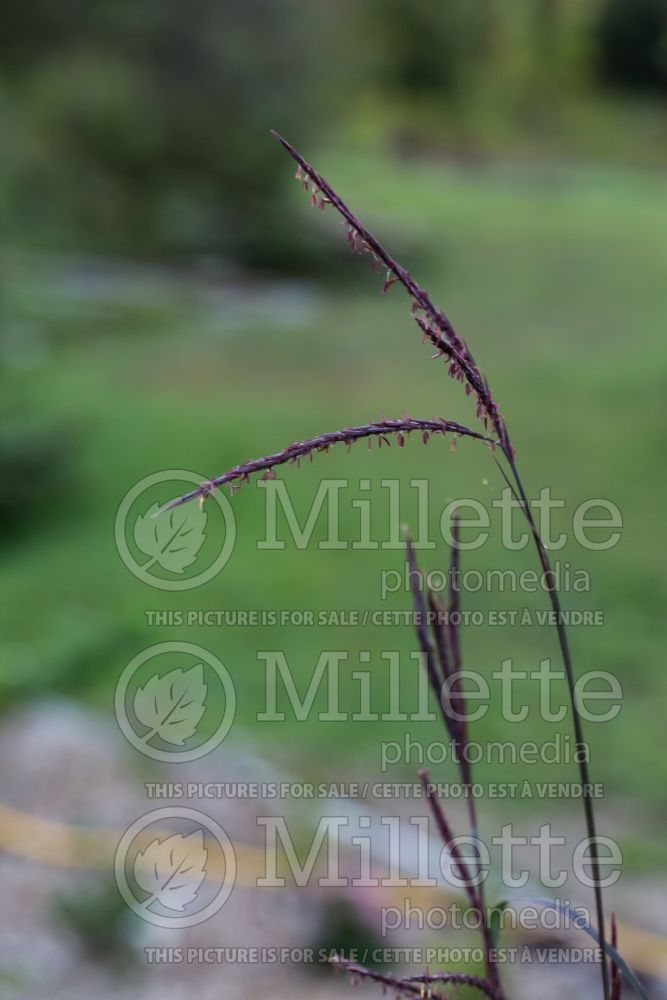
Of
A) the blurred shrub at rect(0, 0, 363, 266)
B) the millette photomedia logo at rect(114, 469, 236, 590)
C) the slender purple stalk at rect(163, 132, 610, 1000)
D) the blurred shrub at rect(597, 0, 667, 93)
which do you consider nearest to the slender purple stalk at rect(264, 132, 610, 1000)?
the slender purple stalk at rect(163, 132, 610, 1000)

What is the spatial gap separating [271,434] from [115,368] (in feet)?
5.92

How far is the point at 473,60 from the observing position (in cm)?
1855

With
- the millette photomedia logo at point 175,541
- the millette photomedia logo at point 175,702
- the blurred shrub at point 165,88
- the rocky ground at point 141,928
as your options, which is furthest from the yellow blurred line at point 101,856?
the blurred shrub at point 165,88

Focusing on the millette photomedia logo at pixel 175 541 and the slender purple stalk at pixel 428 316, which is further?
the millette photomedia logo at pixel 175 541

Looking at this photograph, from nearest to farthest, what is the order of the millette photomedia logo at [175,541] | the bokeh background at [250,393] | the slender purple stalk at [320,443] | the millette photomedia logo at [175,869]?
1. the slender purple stalk at [320,443]
2. the millette photomedia logo at [175,869]
3. the bokeh background at [250,393]
4. the millette photomedia logo at [175,541]

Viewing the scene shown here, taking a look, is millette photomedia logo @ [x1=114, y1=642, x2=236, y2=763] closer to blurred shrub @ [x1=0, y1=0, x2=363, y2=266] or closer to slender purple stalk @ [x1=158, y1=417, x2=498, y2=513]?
slender purple stalk @ [x1=158, y1=417, x2=498, y2=513]

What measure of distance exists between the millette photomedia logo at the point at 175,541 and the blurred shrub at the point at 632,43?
1273cm

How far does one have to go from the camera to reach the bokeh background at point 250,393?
111 inches

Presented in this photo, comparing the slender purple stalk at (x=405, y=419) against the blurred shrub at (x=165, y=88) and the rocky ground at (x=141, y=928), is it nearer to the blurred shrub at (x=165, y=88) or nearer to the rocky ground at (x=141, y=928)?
the rocky ground at (x=141, y=928)

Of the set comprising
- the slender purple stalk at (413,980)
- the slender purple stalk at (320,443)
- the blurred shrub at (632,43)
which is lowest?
the slender purple stalk at (413,980)

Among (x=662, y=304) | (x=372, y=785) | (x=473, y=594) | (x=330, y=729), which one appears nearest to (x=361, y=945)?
(x=372, y=785)

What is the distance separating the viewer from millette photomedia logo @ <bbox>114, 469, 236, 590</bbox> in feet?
14.0

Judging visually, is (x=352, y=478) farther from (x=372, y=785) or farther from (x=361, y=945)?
(x=361, y=945)

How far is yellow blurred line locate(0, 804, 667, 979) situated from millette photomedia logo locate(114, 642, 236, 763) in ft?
1.43
